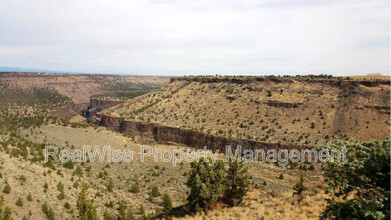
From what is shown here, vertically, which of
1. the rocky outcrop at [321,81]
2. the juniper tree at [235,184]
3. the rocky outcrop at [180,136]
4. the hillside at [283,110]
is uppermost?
the rocky outcrop at [321,81]

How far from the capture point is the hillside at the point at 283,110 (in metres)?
35.3

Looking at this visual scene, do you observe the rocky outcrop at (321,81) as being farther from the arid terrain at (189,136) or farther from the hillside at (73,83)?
the hillside at (73,83)

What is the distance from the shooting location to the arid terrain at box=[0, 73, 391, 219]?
15961 mm

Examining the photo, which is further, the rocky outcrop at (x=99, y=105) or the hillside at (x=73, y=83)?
the hillside at (x=73, y=83)

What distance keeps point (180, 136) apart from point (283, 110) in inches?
691

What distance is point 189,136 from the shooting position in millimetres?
41156

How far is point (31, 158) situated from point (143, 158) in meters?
12.8

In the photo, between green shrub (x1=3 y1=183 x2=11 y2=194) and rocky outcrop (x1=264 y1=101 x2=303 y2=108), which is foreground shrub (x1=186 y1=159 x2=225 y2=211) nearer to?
green shrub (x1=3 y1=183 x2=11 y2=194)

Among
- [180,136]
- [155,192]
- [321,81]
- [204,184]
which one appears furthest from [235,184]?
[321,81]

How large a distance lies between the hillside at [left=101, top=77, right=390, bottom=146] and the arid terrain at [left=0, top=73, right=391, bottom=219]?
0.15 m

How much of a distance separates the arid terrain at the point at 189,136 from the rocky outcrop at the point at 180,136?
168mm

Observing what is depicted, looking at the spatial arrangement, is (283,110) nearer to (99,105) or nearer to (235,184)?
(235,184)

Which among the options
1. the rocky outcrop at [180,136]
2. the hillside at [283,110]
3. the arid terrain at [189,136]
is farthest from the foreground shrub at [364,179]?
the hillside at [283,110]

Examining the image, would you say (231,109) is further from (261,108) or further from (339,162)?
(339,162)
